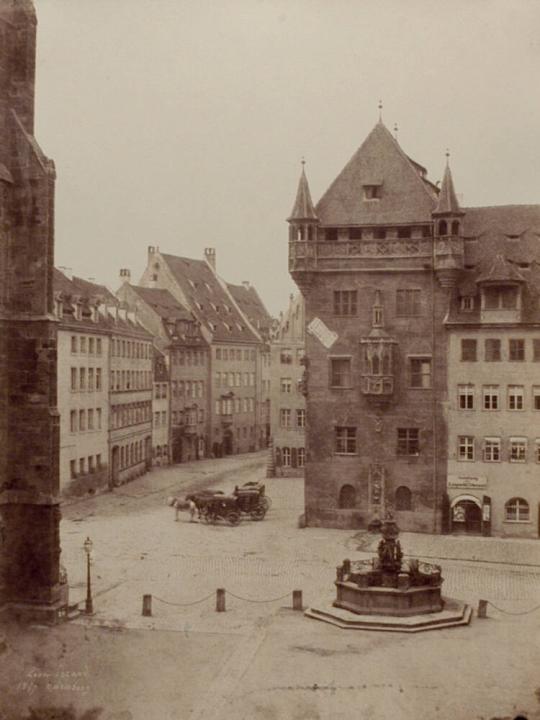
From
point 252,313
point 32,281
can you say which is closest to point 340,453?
point 32,281

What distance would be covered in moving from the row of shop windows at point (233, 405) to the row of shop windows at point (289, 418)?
5.74 m

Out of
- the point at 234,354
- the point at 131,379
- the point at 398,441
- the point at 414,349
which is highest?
the point at 234,354

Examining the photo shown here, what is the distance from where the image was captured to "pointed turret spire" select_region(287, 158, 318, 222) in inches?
1704

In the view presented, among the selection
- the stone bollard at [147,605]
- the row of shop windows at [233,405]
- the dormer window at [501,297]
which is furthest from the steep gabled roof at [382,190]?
the row of shop windows at [233,405]

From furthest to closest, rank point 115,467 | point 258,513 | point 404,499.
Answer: point 115,467 → point 258,513 → point 404,499

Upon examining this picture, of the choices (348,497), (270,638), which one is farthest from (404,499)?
(270,638)

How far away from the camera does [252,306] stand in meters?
70.2

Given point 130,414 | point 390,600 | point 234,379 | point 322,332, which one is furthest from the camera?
point 234,379

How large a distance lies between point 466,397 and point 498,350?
2.45 metres

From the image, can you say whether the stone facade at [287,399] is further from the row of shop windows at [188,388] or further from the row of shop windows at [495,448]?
the row of shop windows at [495,448]

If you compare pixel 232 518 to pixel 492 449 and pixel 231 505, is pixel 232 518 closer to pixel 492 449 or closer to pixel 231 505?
pixel 231 505

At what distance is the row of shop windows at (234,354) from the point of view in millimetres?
65250

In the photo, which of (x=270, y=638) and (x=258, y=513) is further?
(x=258, y=513)

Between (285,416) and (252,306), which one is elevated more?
(252,306)
